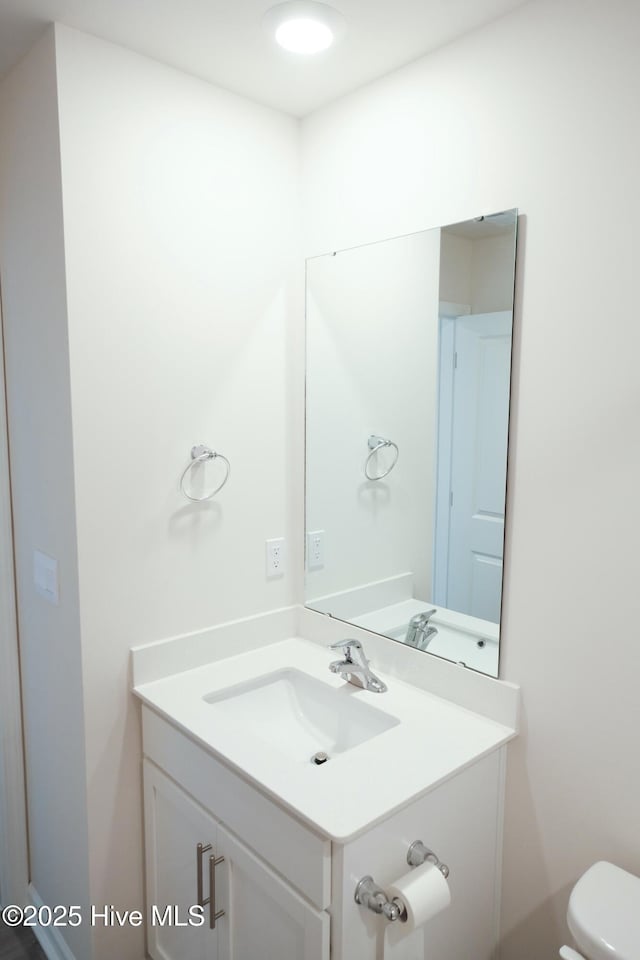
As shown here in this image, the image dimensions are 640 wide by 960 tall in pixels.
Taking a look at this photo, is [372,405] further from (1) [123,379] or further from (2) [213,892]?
(2) [213,892]

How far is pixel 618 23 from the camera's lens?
1237 mm

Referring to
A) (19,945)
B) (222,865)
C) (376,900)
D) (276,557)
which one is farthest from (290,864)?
(19,945)

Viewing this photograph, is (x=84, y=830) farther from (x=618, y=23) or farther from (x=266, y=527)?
(x=618, y=23)

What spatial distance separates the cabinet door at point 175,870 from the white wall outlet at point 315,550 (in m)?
0.73

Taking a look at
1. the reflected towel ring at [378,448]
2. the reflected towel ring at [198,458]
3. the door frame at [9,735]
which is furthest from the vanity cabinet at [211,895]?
the reflected towel ring at [378,448]

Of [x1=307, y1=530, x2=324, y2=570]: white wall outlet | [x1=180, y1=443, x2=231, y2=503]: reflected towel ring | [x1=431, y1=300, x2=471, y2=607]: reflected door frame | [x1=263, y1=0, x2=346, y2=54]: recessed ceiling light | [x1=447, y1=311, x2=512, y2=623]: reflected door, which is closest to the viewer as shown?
[x1=263, y1=0, x2=346, y2=54]: recessed ceiling light

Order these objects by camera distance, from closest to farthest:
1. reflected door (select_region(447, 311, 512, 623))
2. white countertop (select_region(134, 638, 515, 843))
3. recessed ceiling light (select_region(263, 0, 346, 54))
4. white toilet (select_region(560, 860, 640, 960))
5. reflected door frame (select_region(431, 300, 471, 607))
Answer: white toilet (select_region(560, 860, 640, 960))
white countertop (select_region(134, 638, 515, 843))
recessed ceiling light (select_region(263, 0, 346, 54))
reflected door (select_region(447, 311, 512, 623))
reflected door frame (select_region(431, 300, 471, 607))

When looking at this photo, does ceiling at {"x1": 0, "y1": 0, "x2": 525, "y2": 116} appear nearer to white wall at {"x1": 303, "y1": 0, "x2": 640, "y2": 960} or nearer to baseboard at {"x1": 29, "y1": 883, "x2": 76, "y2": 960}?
white wall at {"x1": 303, "y1": 0, "x2": 640, "y2": 960}

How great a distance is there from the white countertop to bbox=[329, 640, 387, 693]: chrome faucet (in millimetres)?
23

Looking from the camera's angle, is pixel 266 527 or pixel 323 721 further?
pixel 266 527

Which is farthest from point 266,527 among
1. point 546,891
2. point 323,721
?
point 546,891

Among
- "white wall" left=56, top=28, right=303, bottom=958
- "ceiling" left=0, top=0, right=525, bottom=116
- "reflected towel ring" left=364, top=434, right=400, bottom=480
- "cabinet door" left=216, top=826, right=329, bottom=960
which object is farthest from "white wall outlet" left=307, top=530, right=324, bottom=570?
"ceiling" left=0, top=0, right=525, bottom=116

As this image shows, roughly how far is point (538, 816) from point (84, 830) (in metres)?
1.15

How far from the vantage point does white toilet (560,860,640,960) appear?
44.2 inches
